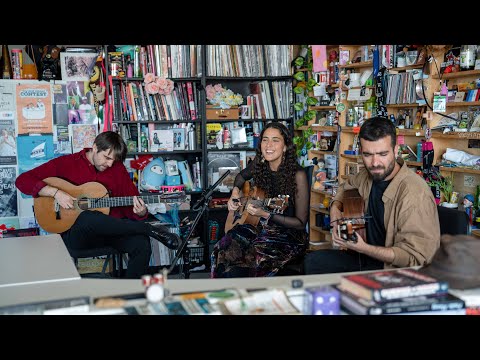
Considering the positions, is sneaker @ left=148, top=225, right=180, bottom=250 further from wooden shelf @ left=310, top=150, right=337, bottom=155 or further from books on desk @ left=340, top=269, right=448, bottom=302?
books on desk @ left=340, top=269, right=448, bottom=302

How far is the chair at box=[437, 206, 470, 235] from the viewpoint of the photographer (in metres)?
3.04

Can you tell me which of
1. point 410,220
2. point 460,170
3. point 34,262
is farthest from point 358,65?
point 34,262

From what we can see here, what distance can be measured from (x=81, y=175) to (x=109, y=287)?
2381 millimetres

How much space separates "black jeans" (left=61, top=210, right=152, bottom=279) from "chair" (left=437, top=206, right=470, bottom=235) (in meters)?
2.18

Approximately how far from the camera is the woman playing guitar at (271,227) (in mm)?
3957

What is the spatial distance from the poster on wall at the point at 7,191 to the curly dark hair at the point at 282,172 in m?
2.59

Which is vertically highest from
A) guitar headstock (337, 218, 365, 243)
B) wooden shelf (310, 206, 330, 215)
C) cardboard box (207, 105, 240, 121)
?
cardboard box (207, 105, 240, 121)

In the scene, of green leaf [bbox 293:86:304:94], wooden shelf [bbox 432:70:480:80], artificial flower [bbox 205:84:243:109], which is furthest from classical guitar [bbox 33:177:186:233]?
wooden shelf [bbox 432:70:480:80]

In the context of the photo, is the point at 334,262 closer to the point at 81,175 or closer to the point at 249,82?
the point at 81,175

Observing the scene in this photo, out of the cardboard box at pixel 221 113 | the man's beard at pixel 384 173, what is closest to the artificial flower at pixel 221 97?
the cardboard box at pixel 221 113

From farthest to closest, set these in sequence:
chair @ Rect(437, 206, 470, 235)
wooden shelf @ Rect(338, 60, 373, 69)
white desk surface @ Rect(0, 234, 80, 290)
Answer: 1. wooden shelf @ Rect(338, 60, 373, 69)
2. chair @ Rect(437, 206, 470, 235)
3. white desk surface @ Rect(0, 234, 80, 290)

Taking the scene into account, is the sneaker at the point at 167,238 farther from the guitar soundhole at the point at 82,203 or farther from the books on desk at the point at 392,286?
the books on desk at the point at 392,286
